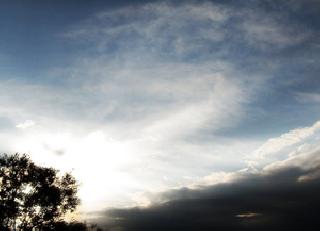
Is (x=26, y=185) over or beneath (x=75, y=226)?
over

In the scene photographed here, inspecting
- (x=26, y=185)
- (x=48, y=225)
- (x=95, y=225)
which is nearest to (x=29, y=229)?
(x=48, y=225)

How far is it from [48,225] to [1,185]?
11271 millimetres

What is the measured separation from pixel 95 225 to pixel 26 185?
22.6 m

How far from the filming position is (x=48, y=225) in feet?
231

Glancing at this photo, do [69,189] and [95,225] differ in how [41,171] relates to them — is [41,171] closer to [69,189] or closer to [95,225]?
[69,189]

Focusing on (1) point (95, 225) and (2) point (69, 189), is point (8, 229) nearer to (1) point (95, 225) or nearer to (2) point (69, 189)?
(2) point (69, 189)

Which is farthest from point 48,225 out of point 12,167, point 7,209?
point 12,167

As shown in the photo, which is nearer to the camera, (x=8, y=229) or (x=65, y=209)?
(x=8, y=229)

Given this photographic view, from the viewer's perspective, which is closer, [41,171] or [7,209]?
[7,209]

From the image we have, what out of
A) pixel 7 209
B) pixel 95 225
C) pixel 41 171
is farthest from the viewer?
pixel 95 225

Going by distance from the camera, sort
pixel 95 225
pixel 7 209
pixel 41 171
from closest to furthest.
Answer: pixel 7 209
pixel 41 171
pixel 95 225

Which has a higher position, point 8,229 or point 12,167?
point 12,167

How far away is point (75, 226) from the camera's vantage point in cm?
7494

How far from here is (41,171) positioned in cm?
7106
